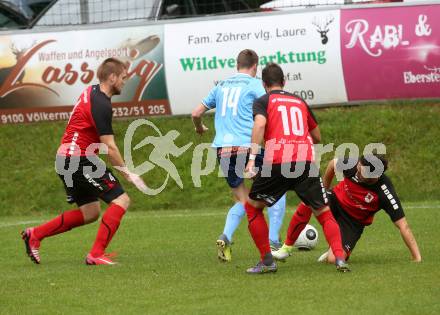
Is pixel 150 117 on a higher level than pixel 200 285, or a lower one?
lower

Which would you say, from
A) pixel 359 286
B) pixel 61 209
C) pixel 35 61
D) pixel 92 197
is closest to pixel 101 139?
pixel 92 197

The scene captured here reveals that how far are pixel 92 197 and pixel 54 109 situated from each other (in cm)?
803

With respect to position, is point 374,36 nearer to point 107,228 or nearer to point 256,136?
point 107,228

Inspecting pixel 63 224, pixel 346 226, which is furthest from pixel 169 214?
pixel 346 226

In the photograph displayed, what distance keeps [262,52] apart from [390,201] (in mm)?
8191

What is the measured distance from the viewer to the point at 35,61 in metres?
18.2

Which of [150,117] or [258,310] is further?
[150,117]

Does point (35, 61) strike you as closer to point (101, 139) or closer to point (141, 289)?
point (101, 139)

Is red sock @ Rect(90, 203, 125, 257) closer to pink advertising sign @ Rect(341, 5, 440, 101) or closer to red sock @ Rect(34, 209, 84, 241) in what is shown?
red sock @ Rect(34, 209, 84, 241)

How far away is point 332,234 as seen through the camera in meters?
9.05

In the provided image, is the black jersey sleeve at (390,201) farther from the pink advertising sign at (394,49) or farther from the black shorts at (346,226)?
the pink advertising sign at (394,49)

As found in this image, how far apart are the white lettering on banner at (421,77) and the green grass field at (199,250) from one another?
0.48m

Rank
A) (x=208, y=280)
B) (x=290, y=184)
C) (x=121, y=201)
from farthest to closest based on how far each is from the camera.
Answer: (x=121, y=201) < (x=290, y=184) < (x=208, y=280)

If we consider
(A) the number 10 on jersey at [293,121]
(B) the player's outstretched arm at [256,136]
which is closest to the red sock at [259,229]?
(B) the player's outstretched arm at [256,136]
